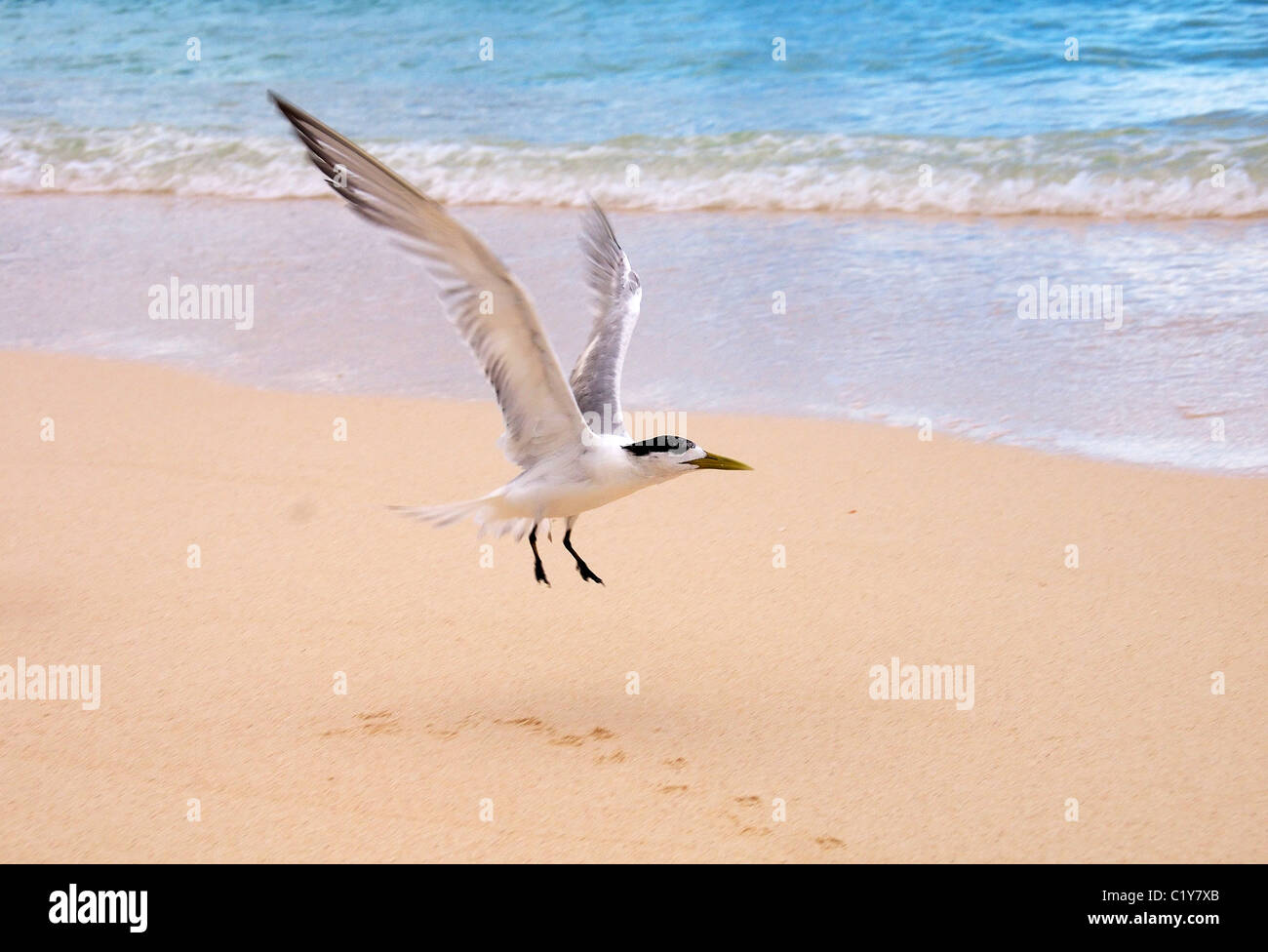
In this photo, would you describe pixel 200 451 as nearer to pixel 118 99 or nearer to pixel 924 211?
pixel 924 211

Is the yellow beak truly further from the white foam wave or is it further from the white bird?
the white foam wave

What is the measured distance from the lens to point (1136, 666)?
13.4 feet

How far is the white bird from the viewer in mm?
3582

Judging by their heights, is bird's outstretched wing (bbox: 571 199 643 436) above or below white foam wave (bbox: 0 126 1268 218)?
below

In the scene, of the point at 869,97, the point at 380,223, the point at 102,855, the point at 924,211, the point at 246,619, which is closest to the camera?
the point at 102,855

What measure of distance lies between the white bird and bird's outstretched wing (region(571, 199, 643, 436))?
0.01m

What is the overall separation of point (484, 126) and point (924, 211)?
446cm

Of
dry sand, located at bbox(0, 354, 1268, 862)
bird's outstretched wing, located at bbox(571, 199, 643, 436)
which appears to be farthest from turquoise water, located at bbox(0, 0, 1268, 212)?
bird's outstretched wing, located at bbox(571, 199, 643, 436)

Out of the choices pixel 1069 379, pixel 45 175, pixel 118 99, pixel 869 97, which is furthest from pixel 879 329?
pixel 118 99

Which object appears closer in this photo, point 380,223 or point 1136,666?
point 380,223

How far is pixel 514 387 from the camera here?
397 cm

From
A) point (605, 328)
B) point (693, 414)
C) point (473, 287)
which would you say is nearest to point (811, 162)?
point (693, 414)

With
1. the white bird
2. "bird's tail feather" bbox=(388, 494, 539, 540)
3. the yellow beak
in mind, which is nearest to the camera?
the white bird

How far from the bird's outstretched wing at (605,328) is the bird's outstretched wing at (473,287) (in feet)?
0.63
